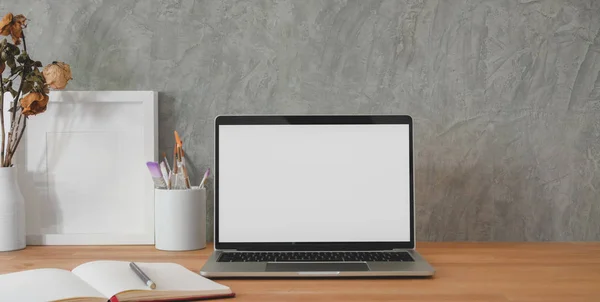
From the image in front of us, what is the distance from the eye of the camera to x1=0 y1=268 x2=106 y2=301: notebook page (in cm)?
87

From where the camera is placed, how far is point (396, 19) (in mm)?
1405

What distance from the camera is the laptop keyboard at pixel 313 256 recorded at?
116 centimetres

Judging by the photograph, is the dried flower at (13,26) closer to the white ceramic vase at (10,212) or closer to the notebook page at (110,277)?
the white ceramic vase at (10,212)

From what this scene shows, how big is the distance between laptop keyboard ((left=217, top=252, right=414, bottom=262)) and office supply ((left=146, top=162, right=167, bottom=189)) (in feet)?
0.75

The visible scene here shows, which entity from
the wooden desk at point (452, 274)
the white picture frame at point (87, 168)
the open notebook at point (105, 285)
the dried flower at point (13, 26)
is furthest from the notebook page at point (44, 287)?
the dried flower at point (13, 26)

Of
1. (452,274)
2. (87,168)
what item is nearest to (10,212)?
(87,168)

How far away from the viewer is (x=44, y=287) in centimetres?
90

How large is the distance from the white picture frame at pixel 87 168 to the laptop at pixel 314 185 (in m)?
0.26

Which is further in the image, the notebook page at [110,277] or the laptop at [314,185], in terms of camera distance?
the laptop at [314,185]

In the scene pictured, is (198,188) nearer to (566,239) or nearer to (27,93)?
(27,93)

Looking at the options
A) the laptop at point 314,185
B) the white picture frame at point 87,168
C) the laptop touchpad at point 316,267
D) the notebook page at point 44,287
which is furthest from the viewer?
the white picture frame at point 87,168

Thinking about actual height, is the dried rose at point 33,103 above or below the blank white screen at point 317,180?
above

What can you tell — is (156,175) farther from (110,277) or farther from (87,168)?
(110,277)

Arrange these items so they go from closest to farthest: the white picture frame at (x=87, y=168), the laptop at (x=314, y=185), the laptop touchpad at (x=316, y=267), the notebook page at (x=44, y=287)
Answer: the notebook page at (x=44, y=287) → the laptop touchpad at (x=316, y=267) → the laptop at (x=314, y=185) → the white picture frame at (x=87, y=168)
